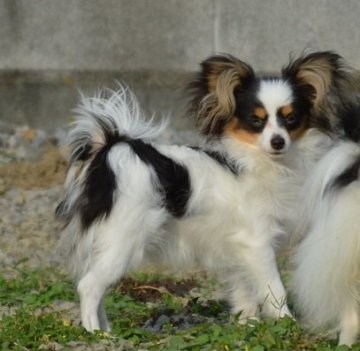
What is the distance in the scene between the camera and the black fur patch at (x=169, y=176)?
594 cm

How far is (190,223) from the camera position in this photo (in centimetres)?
620

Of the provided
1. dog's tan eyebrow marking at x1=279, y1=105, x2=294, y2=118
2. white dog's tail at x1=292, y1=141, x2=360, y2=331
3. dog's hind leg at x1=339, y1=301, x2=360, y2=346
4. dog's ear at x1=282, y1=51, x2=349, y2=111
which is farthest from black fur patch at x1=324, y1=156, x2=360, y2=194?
dog's ear at x1=282, y1=51, x2=349, y2=111

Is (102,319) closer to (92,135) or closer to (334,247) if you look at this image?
(92,135)

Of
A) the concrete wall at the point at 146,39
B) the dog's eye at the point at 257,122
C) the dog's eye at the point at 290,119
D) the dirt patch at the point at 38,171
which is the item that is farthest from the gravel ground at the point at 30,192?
the dog's eye at the point at 290,119

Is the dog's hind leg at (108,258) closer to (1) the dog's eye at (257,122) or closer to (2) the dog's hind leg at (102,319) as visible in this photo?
(2) the dog's hind leg at (102,319)

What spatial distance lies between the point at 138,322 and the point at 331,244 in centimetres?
169

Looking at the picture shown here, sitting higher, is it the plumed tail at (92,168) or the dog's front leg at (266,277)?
the plumed tail at (92,168)

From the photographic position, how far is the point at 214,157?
6.36m

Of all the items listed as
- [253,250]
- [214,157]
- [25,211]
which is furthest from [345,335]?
[25,211]

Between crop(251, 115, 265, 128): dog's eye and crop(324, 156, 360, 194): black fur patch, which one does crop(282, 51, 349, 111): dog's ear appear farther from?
crop(324, 156, 360, 194): black fur patch

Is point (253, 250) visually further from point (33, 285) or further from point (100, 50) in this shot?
point (100, 50)

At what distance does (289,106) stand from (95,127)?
1.20 meters

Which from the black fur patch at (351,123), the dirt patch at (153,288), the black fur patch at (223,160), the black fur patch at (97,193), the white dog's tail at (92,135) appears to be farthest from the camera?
the dirt patch at (153,288)

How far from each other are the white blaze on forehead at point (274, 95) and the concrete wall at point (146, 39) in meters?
3.62
